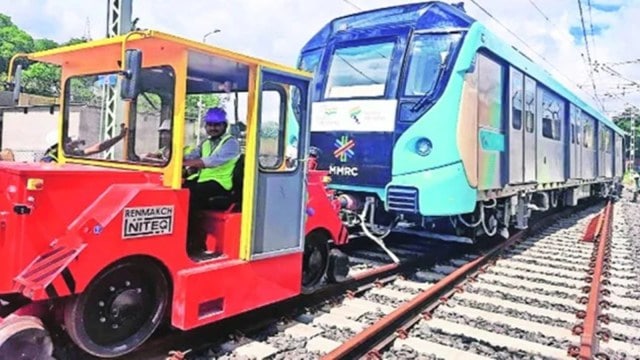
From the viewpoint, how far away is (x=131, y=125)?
420cm

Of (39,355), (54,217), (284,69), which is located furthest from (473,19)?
(39,355)

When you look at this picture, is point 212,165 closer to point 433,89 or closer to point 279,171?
point 279,171

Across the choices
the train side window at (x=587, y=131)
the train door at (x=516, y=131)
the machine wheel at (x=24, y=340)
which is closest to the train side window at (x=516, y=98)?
the train door at (x=516, y=131)

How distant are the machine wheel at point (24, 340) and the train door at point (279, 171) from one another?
1.54 meters

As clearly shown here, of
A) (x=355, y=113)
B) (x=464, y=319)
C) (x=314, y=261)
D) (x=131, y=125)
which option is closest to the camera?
(x=131, y=125)

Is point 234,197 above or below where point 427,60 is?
below

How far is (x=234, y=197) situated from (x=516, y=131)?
5332mm

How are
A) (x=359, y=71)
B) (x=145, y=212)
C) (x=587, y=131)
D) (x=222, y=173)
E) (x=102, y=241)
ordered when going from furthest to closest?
1. (x=587, y=131)
2. (x=359, y=71)
3. (x=222, y=173)
4. (x=145, y=212)
5. (x=102, y=241)

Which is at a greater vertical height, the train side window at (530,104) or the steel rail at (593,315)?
the train side window at (530,104)

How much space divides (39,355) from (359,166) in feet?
14.4

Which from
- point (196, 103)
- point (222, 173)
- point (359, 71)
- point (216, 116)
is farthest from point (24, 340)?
point (359, 71)

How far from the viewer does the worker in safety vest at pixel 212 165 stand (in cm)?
429

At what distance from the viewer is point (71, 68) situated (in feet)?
14.8

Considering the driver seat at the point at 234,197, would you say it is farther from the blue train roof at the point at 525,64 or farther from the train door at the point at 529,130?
the train door at the point at 529,130
